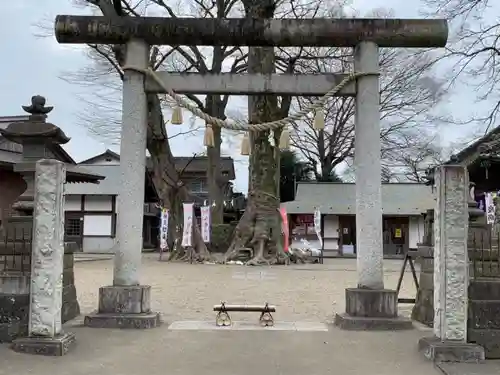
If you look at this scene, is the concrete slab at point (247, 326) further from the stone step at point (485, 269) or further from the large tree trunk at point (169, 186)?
the large tree trunk at point (169, 186)

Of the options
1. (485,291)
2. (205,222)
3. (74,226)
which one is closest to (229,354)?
(485,291)

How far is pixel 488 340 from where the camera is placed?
251 inches

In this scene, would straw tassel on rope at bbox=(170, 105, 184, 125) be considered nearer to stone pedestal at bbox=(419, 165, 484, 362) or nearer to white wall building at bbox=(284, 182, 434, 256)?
stone pedestal at bbox=(419, 165, 484, 362)

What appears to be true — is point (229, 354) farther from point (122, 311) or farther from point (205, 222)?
point (205, 222)

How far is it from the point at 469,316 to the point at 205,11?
76.9 feet

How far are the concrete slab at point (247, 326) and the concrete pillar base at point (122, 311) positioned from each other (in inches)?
17.2

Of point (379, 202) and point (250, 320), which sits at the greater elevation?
point (379, 202)

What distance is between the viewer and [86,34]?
8.00 m

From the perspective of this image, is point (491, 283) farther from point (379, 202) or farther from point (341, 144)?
point (341, 144)

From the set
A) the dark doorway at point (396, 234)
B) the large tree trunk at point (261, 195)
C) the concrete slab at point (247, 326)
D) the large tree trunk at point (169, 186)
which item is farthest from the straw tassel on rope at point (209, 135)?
the dark doorway at point (396, 234)

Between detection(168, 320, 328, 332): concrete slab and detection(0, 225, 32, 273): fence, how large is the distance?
7.30 ft

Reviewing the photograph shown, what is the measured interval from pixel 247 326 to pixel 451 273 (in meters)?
3.12

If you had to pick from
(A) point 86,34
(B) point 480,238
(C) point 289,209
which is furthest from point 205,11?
(B) point 480,238

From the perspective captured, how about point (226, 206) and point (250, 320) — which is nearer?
point (250, 320)
